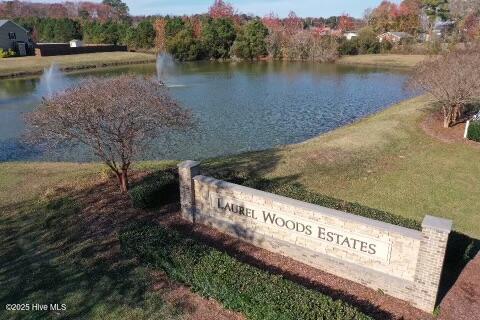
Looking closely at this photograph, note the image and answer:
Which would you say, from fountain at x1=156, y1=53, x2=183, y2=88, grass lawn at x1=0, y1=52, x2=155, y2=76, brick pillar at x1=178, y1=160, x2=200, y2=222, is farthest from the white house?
brick pillar at x1=178, y1=160, x2=200, y2=222

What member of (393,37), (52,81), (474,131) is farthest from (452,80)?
(393,37)

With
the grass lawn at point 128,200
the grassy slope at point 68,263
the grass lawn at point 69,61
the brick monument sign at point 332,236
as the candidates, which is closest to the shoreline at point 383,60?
the grass lawn at point 69,61

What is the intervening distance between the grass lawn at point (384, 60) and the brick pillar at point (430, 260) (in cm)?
6081

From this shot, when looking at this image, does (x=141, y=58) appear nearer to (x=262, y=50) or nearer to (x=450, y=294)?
(x=262, y=50)

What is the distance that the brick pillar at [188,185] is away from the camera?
35.4ft

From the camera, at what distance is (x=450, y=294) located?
8.23 metres

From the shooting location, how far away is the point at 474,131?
20.4 m

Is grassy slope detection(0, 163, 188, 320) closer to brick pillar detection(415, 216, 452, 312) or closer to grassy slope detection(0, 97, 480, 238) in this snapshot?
grassy slope detection(0, 97, 480, 238)

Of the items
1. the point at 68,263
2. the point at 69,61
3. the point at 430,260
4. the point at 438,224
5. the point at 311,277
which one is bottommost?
the point at 68,263

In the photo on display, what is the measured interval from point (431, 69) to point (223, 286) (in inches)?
786

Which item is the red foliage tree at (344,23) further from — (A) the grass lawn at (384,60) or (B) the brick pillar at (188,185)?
(B) the brick pillar at (188,185)

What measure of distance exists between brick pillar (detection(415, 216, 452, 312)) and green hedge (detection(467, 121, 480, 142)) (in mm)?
15448

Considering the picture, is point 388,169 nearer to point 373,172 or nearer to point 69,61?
point 373,172

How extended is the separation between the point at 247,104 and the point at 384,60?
43.7m
